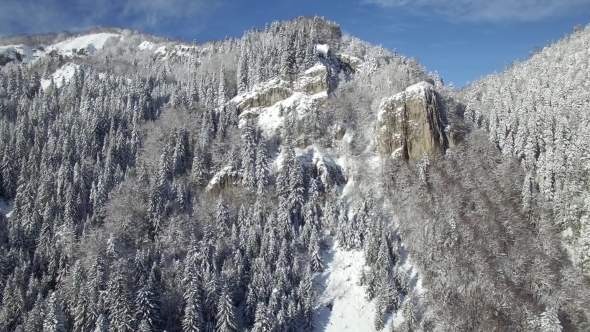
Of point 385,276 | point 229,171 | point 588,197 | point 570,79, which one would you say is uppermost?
point 570,79

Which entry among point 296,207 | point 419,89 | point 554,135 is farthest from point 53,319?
point 554,135

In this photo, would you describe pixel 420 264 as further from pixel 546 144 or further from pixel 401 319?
pixel 546 144

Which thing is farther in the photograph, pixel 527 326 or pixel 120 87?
pixel 120 87

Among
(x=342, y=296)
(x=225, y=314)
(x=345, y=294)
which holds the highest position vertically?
(x=225, y=314)

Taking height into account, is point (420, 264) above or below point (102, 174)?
below

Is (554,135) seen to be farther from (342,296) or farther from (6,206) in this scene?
(6,206)

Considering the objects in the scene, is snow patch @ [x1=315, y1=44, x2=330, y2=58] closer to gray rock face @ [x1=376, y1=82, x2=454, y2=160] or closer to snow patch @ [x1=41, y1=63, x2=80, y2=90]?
gray rock face @ [x1=376, y1=82, x2=454, y2=160]

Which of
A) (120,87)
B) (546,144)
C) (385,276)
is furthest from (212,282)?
(120,87)
